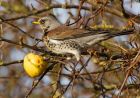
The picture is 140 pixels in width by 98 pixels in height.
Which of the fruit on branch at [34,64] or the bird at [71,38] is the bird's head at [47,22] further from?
the fruit on branch at [34,64]

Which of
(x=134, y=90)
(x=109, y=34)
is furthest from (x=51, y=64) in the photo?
(x=134, y=90)

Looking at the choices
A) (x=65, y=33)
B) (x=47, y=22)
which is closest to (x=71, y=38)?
(x=65, y=33)

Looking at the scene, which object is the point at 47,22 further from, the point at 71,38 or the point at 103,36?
the point at 103,36

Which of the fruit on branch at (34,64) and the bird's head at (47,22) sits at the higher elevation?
the fruit on branch at (34,64)

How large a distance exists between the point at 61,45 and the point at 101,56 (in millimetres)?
740

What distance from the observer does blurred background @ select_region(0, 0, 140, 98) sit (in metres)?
2.82

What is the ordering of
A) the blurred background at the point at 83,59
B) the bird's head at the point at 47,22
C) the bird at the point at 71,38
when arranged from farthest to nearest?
the bird's head at the point at 47,22 → the bird at the point at 71,38 → the blurred background at the point at 83,59

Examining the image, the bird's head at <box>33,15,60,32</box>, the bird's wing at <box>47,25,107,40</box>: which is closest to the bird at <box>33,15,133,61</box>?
the bird's wing at <box>47,25,107,40</box>

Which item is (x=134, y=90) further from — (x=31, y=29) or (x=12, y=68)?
(x=12, y=68)

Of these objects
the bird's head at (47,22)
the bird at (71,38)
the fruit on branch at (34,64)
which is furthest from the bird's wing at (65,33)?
the fruit on branch at (34,64)

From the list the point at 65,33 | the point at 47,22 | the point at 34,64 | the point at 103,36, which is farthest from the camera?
the point at 47,22

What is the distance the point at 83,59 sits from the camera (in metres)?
4.00

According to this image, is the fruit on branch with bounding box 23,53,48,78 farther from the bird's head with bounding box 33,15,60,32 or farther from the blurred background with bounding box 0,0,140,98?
the bird's head with bounding box 33,15,60,32

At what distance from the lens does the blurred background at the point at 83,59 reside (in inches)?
111
